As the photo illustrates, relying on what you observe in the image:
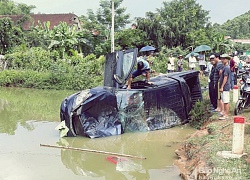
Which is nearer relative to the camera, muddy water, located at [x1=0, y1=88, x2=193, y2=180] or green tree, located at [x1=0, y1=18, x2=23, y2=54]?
muddy water, located at [x1=0, y1=88, x2=193, y2=180]

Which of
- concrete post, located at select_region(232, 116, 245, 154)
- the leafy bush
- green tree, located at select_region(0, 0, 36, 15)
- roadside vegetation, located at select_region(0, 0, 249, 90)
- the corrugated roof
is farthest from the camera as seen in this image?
green tree, located at select_region(0, 0, 36, 15)

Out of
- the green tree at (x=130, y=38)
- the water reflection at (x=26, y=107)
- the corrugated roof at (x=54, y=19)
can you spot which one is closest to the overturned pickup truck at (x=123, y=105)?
the water reflection at (x=26, y=107)

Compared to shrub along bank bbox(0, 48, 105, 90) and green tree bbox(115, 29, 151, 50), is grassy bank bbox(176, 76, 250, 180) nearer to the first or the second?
shrub along bank bbox(0, 48, 105, 90)

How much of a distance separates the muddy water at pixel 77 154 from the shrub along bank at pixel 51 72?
8.18 metres

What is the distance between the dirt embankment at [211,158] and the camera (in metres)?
4.36

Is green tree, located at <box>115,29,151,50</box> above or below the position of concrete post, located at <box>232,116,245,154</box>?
above

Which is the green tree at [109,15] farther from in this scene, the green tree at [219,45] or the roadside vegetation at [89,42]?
the green tree at [219,45]

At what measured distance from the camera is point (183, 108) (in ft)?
28.9

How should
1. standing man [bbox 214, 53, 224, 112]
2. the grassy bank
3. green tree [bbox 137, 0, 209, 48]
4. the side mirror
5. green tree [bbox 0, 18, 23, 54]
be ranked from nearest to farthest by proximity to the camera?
the grassy bank < standing man [bbox 214, 53, 224, 112] < the side mirror < green tree [bbox 0, 18, 23, 54] < green tree [bbox 137, 0, 209, 48]

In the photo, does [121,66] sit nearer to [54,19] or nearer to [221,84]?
[221,84]

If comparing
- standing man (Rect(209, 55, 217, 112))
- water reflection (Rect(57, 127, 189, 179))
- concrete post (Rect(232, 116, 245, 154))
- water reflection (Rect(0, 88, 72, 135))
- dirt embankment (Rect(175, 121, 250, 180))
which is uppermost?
standing man (Rect(209, 55, 217, 112))

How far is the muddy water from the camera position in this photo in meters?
5.60

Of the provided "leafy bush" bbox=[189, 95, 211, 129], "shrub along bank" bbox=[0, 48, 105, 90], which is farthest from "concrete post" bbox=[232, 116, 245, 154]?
"shrub along bank" bbox=[0, 48, 105, 90]

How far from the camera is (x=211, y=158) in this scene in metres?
4.88
